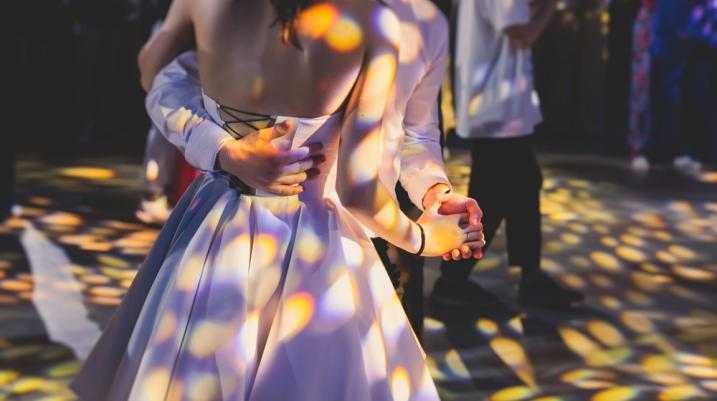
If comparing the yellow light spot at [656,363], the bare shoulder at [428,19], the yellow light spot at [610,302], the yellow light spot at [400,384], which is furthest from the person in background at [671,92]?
the yellow light spot at [400,384]

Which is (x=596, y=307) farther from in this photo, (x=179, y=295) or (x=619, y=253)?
(x=179, y=295)

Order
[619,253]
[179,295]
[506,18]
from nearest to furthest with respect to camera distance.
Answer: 1. [179,295]
2. [506,18]
3. [619,253]

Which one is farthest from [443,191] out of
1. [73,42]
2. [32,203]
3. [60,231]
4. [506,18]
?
[73,42]

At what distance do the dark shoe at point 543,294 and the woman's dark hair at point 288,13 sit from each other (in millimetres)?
2684

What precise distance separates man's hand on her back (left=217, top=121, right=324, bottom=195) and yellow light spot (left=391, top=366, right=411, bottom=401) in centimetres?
32

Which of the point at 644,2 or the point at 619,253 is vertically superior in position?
the point at 644,2

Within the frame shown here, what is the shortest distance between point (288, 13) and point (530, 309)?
8.84ft

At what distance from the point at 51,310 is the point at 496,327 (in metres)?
1.55

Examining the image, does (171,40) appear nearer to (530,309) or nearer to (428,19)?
(428,19)

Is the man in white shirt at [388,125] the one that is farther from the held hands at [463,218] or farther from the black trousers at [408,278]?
the black trousers at [408,278]

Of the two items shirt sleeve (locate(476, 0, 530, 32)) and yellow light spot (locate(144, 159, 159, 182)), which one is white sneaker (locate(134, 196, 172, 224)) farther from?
shirt sleeve (locate(476, 0, 530, 32))

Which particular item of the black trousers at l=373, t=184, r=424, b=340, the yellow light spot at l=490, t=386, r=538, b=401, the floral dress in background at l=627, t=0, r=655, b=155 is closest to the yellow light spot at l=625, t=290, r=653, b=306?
the yellow light spot at l=490, t=386, r=538, b=401

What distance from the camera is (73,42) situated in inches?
337

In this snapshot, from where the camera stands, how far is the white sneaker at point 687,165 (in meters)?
7.51
